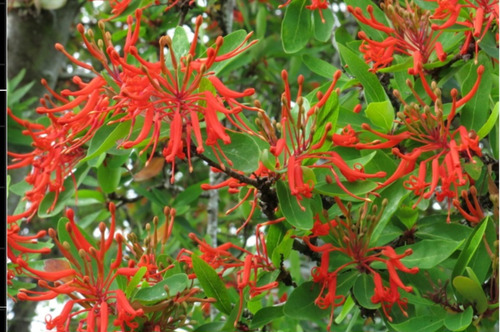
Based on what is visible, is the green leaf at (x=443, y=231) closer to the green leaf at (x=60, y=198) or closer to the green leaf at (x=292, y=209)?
the green leaf at (x=292, y=209)

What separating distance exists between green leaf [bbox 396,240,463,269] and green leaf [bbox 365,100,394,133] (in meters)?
0.18

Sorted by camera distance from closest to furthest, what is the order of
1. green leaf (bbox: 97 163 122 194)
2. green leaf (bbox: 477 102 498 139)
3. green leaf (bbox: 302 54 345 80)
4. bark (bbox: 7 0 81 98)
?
green leaf (bbox: 477 102 498 139) < green leaf (bbox: 302 54 345 80) < green leaf (bbox: 97 163 122 194) < bark (bbox: 7 0 81 98)

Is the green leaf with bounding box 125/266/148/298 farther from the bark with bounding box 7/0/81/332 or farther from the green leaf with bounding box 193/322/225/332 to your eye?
the bark with bounding box 7/0/81/332

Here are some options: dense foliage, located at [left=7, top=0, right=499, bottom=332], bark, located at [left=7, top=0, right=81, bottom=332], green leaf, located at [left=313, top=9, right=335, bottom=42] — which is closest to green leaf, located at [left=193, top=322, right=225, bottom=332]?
dense foliage, located at [left=7, top=0, right=499, bottom=332]

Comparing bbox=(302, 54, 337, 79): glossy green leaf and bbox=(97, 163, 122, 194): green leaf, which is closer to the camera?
bbox=(302, 54, 337, 79): glossy green leaf

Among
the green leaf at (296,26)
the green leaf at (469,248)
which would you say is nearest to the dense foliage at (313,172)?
the green leaf at (469,248)

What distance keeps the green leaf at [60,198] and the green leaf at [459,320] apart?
636 mm

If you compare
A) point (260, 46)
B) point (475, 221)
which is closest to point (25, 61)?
point (260, 46)

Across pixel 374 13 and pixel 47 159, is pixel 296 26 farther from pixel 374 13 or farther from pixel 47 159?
pixel 47 159

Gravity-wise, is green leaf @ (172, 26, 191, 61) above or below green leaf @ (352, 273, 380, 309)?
above

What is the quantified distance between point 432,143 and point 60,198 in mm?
629

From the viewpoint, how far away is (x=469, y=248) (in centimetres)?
112

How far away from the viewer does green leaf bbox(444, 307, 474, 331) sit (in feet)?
3.52

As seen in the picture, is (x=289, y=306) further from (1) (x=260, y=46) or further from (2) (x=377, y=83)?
(1) (x=260, y=46)
